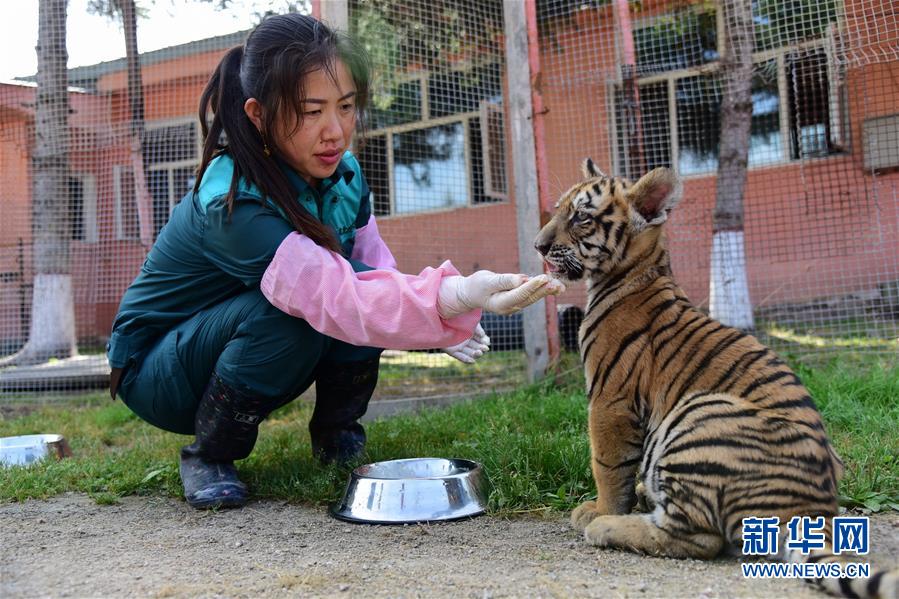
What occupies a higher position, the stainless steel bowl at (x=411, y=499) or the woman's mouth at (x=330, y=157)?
the woman's mouth at (x=330, y=157)

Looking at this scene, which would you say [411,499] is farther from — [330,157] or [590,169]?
[590,169]

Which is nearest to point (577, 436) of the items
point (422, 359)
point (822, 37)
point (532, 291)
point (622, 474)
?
point (622, 474)

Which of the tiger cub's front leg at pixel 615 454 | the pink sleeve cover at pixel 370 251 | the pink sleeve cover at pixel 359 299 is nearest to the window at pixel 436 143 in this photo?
the pink sleeve cover at pixel 370 251

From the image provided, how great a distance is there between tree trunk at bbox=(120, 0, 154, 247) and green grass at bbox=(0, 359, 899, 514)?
4539 millimetres

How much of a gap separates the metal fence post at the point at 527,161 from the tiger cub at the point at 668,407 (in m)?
2.31

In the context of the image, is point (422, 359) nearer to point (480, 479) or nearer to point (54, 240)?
point (480, 479)

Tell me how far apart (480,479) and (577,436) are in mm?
887

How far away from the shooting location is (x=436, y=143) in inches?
363

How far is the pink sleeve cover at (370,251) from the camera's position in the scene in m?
3.80

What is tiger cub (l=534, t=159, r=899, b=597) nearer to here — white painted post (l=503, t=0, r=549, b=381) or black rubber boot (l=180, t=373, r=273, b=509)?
black rubber boot (l=180, t=373, r=273, b=509)

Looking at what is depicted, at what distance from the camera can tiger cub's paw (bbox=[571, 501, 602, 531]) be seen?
2.84m

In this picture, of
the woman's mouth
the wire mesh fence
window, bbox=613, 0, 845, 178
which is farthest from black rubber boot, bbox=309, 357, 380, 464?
window, bbox=613, 0, 845, 178

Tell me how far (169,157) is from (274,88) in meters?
7.83

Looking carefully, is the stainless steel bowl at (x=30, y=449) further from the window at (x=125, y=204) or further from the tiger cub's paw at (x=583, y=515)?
the window at (x=125, y=204)
